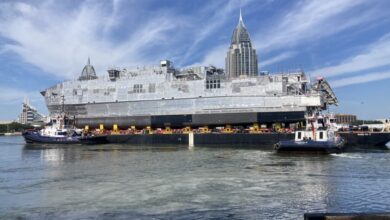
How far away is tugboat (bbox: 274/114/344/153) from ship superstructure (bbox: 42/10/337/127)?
15696 mm

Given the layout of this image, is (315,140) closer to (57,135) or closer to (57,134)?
(57,135)

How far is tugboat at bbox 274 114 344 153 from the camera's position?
40938 mm

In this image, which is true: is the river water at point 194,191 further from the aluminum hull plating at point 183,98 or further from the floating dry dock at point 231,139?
the aluminum hull plating at point 183,98

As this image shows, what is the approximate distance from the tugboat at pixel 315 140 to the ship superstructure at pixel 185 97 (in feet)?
51.5

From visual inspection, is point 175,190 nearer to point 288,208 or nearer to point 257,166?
point 288,208

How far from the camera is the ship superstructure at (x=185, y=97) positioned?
64.6 m

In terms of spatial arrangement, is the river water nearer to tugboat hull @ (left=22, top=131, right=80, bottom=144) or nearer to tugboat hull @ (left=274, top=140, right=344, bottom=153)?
tugboat hull @ (left=274, top=140, right=344, bottom=153)

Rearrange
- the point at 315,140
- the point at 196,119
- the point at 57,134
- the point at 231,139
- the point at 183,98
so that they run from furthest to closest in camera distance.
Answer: the point at 183,98
the point at 196,119
the point at 57,134
the point at 231,139
the point at 315,140

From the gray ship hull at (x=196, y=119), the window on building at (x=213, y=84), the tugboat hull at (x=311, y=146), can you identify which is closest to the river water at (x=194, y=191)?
the tugboat hull at (x=311, y=146)

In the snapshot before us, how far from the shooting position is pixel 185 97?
71.1 m

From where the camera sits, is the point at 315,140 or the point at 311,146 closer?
the point at 311,146

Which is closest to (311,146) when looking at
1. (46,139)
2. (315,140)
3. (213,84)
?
(315,140)

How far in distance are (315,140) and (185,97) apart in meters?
32.9

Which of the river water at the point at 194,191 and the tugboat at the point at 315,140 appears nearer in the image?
the river water at the point at 194,191
